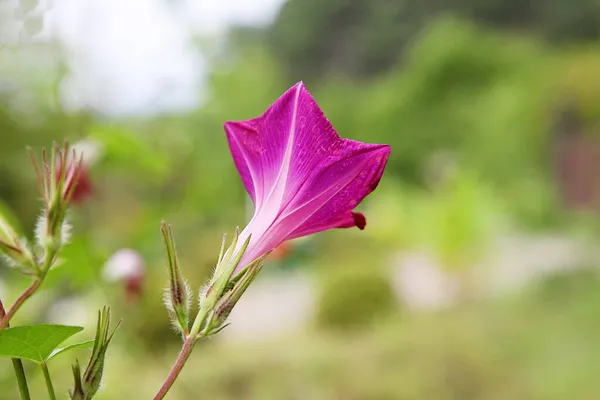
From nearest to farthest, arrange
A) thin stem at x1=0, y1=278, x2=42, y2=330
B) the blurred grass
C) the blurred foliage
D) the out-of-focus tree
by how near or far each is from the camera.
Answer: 1. thin stem at x1=0, y1=278, x2=42, y2=330
2. the blurred grass
3. the blurred foliage
4. the out-of-focus tree

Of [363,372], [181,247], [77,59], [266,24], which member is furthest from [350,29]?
[77,59]

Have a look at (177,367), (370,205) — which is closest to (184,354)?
(177,367)

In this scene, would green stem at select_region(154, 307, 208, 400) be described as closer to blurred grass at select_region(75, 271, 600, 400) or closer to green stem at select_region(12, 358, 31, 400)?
green stem at select_region(12, 358, 31, 400)

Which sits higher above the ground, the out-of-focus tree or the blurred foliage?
the out-of-focus tree

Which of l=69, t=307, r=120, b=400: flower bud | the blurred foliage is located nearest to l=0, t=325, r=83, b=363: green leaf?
l=69, t=307, r=120, b=400: flower bud

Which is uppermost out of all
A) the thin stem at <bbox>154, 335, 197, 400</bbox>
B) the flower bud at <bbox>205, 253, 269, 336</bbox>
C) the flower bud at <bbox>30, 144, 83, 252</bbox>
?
the flower bud at <bbox>30, 144, 83, 252</bbox>

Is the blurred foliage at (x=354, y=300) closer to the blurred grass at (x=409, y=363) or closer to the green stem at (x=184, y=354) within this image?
the blurred grass at (x=409, y=363)

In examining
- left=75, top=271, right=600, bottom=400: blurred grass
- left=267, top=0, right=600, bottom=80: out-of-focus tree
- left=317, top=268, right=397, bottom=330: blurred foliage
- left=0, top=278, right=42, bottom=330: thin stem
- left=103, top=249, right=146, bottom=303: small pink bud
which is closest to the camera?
left=0, top=278, right=42, bottom=330: thin stem

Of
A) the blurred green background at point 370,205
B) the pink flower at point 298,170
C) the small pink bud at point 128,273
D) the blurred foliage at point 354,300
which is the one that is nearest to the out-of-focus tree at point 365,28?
the blurred green background at point 370,205
